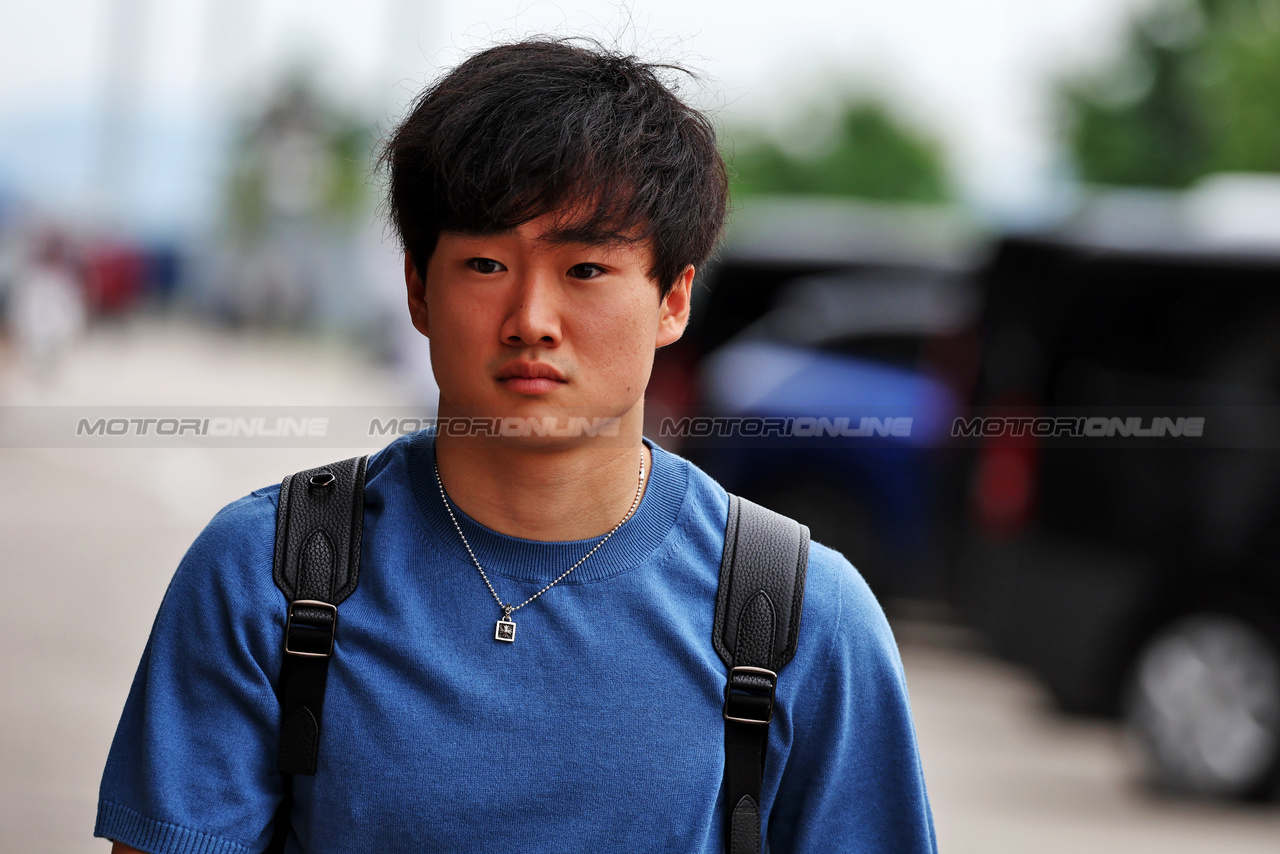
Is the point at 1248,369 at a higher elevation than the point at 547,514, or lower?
higher

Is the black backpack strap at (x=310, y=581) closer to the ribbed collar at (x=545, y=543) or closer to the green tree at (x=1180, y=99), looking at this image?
the ribbed collar at (x=545, y=543)

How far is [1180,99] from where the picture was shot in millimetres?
27531

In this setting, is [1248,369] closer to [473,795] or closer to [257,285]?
[473,795]

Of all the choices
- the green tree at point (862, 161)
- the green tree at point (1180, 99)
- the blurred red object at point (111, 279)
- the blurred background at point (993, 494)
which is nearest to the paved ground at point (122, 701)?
the blurred background at point (993, 494)

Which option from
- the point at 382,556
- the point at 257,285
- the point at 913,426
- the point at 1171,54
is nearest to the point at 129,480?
the point at 913,426

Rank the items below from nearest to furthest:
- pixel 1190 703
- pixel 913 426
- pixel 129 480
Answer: pixel 1190 703 → pixel 913 426 → pixel 129 480

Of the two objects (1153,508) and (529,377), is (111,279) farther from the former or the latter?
(529,377)

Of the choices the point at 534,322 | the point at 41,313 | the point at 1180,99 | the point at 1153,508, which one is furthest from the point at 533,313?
the point at 1180,99

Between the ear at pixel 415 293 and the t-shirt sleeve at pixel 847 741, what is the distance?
57 centimetres

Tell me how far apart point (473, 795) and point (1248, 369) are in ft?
17.5

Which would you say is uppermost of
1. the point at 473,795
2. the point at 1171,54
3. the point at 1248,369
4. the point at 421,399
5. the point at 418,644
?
the point at 1171,54

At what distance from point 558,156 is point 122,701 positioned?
5.16 meters

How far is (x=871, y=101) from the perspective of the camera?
64938mm

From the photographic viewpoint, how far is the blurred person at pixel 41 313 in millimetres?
20547
